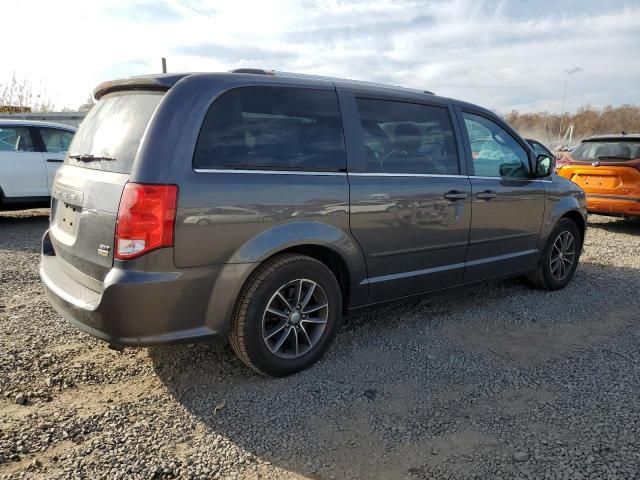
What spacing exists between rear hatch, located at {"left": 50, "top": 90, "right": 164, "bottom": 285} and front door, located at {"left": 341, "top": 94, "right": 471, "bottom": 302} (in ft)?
4.46

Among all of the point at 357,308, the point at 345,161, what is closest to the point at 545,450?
the point at 357,308

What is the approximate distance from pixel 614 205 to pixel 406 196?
20.1 ft

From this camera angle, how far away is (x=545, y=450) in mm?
2557

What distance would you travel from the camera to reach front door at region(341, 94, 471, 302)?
3.48 m

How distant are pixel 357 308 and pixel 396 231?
611 mm

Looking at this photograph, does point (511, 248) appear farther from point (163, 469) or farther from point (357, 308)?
point (163, 469)

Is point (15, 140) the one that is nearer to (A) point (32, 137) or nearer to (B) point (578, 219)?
(A) point (32, 137)

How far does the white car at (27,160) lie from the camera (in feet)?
26.6

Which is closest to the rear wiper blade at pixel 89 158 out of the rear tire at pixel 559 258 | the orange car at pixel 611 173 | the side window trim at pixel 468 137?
the side window trim at pixel 468 137

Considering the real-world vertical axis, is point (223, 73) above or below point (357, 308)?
above

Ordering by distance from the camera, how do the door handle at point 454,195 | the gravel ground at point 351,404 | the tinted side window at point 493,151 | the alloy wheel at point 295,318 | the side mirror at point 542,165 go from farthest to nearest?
the side mirror at point 542,165, the tinted side window at point 493,151, the door handle at point 454,195, the alloy wheel at point 295,318, the gravel ground at point 351,404

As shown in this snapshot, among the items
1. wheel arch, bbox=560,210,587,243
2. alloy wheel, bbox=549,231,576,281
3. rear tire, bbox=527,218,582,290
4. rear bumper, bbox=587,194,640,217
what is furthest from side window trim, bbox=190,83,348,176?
rear bumper, bbox=587,194,640,217

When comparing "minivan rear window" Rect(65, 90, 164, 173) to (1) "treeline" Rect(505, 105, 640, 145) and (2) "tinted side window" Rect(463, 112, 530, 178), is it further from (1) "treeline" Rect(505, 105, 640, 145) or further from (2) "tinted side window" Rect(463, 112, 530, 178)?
(1) "treeline" Rect(505, 105, 640, 145)

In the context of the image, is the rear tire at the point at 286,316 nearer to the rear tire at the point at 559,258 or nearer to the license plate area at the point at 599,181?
the rear tire at the point at 559,258
